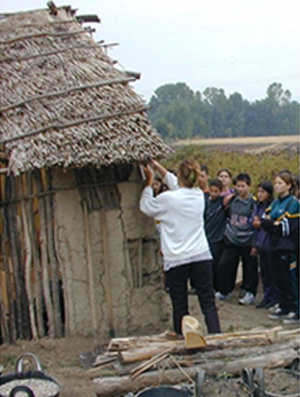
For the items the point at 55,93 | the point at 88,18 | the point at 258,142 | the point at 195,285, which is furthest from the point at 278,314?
the point at 258,142

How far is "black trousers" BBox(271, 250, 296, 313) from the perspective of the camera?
632 centimetres

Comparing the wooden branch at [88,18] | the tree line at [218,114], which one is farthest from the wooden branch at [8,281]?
the tree line at [218,114]

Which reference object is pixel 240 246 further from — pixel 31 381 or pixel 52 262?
pixel 31 381

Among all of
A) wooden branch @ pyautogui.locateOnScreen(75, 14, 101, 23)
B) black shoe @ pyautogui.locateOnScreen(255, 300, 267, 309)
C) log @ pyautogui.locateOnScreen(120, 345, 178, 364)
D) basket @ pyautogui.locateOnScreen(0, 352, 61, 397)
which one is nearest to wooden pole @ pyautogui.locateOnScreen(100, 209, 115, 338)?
log @ pyautogui.locateOnScreen(120, 345, 178, 364)

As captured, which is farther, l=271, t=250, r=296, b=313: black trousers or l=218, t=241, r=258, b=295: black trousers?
l=218, t=241, r=258, b=295: black trousers

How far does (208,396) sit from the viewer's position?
165 inches

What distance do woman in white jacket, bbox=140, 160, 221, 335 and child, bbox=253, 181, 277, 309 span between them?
5.03ft

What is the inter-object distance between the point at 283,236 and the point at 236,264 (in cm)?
115

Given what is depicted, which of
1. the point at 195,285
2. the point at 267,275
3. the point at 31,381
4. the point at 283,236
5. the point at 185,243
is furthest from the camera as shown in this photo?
the point at 267,275

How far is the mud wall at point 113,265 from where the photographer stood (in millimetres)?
5766

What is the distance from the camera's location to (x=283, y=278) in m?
6.38

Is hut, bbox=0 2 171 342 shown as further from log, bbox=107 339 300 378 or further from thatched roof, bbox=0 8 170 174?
log, bbox=107 339 300 378

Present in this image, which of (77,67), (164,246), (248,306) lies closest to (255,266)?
A: (248,306)

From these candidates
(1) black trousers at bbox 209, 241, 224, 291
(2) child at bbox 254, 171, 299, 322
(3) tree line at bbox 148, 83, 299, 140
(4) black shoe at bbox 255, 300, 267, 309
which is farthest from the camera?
(3) tree line at bbox 148, 83, 299, 140
